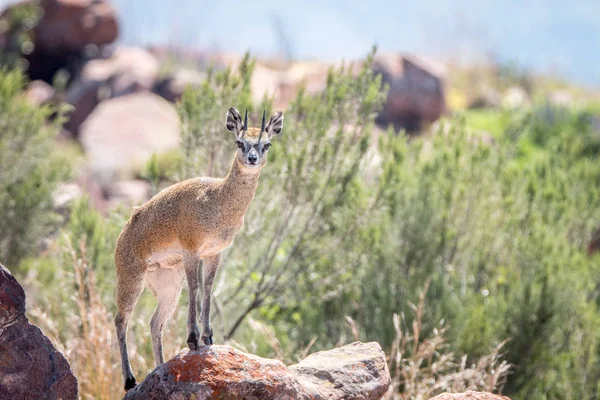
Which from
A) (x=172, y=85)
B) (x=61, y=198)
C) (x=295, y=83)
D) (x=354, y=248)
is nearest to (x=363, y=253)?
(x=354, y=248)

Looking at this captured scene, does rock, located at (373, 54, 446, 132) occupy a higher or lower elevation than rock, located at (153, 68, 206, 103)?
higher

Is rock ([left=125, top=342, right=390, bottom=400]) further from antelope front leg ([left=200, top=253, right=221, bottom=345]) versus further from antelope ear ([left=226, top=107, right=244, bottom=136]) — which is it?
antelope ear ([left=226, top=107, right=244, bottom=136])

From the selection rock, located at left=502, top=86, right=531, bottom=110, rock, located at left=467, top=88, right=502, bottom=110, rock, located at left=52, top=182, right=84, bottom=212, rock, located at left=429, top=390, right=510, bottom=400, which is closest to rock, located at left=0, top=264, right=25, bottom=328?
rock, located at left=429, top=390, right=510, bottom=400

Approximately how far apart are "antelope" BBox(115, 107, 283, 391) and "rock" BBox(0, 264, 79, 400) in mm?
480

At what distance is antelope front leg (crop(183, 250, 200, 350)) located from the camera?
4.94 m

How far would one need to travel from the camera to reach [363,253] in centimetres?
1068

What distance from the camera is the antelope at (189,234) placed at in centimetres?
495

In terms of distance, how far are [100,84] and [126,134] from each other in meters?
6.12

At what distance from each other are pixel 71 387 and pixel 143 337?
2.81 meters

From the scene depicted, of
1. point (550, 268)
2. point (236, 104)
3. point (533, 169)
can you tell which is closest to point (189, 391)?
point (236, 104)

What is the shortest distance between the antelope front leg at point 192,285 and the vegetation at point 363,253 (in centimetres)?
204

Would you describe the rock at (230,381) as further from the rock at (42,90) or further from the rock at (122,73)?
the rock at (122,73)

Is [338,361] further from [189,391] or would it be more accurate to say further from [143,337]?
[143,337]

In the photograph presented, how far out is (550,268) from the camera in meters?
10.5
